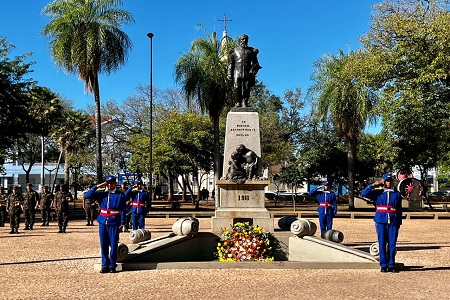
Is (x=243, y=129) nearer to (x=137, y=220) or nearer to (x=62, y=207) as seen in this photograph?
(x=137, y=220)

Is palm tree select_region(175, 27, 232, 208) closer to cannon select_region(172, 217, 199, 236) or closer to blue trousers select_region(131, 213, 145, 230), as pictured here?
blue trousers select_region(131, 213, 145, 230)

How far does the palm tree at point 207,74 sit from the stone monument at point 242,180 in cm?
1529

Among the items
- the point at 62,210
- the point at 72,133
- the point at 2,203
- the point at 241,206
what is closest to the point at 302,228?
the point at 241,206

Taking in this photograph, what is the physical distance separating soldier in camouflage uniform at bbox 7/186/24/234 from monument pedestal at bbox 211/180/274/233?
A: 8.86 metres

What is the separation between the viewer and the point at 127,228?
19.1 meters

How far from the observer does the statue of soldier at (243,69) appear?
1424 cm

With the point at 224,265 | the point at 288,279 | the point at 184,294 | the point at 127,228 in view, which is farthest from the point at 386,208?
the point at 127,228

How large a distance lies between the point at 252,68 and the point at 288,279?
6.80 metres

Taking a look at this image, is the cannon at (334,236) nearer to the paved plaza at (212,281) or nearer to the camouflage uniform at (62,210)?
the paved plaza at (212,281)

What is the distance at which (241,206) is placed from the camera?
12969 mm

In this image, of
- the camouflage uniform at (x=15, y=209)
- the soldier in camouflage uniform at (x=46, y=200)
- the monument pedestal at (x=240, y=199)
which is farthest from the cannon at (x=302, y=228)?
the soldier in camouflage uniform at (x=46, y=200)

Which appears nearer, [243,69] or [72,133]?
[243,69]

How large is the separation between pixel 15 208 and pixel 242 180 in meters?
9.66

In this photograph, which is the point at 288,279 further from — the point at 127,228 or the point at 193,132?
the point at 193,132
